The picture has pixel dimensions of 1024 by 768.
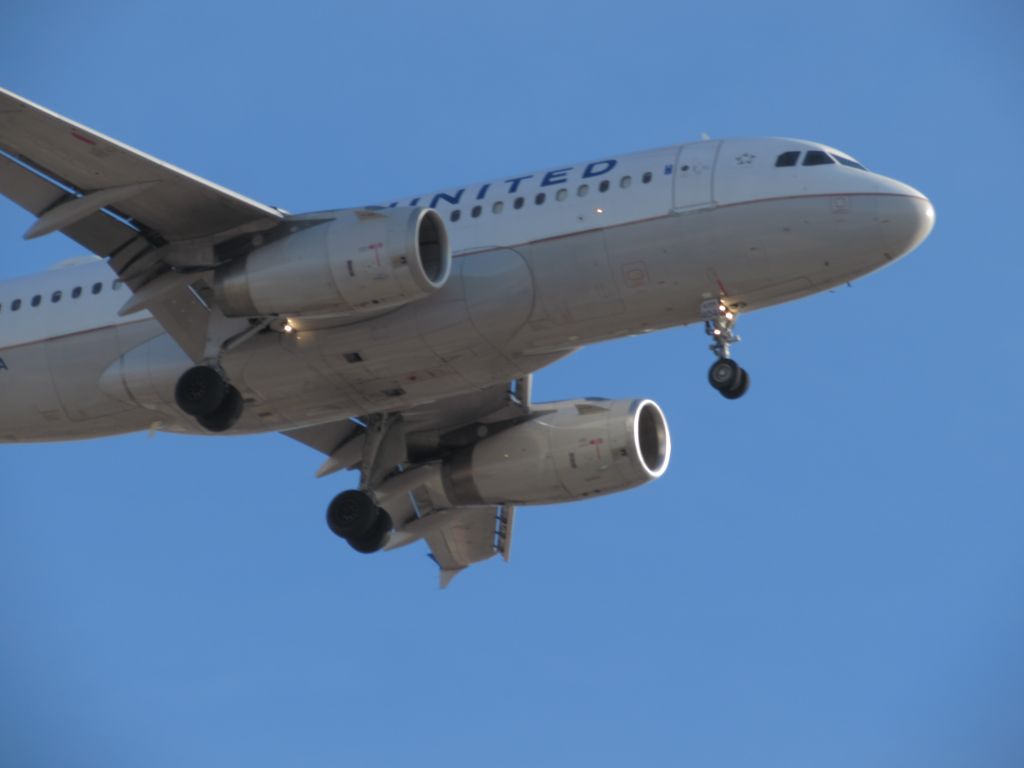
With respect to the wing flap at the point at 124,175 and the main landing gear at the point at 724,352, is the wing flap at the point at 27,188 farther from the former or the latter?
the main landing gear at the point at 724,352

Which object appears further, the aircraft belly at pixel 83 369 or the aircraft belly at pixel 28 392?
the aircraft belly at pixel 28 392

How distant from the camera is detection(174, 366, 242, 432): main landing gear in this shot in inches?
1519

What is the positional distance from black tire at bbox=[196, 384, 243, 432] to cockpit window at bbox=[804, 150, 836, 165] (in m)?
10.1

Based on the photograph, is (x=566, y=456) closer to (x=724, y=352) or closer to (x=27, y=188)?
(x=724, y=352)

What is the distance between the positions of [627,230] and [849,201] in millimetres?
3595

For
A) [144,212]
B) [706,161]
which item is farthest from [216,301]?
[706,161]

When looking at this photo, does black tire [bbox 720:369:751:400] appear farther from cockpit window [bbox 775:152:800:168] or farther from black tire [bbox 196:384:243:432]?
black tire [bbox 196:384:243:432]

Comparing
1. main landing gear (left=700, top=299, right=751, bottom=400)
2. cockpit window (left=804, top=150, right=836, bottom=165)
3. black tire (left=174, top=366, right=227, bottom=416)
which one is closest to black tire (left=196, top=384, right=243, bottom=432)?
black tire (left=174, top=366, right=227, bottom=416)

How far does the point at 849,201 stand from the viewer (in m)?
37.9

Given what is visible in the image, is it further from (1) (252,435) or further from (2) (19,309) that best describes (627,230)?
(2) (19,309)

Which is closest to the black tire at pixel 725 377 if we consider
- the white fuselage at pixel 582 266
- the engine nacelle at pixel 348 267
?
the white fuselage at pixel 582 266

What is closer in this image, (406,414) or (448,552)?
(406,414)

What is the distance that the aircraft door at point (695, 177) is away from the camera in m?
38.2

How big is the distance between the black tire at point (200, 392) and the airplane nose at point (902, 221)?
1111cm
